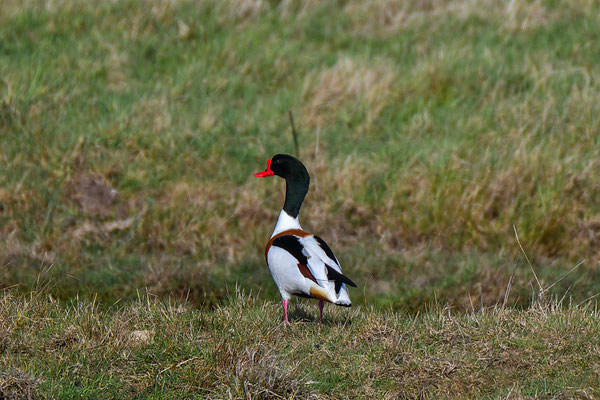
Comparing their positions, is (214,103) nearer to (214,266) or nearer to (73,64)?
(73,64)

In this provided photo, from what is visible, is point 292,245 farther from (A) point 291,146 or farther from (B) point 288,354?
(A) point 291,146

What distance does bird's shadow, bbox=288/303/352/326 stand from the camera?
5770 millimetres

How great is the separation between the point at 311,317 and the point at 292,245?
0.90 metres

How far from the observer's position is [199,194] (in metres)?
8.70

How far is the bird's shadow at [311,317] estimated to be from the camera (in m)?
5.77

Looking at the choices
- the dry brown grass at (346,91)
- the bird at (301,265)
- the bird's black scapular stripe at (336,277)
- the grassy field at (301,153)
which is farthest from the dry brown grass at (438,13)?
the bird's black scapular stripe at (336,277)

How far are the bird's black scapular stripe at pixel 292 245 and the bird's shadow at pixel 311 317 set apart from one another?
578mm

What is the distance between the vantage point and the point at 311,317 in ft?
20.1

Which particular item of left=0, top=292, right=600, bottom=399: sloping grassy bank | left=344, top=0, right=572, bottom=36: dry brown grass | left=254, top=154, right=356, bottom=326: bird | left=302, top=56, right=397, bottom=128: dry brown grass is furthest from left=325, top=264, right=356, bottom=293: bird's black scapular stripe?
left=344, top=0, right=572, bottom=36: dry brown grass

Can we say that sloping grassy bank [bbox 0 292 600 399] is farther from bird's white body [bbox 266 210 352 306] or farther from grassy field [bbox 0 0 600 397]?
bird's white body [bbox 266 210 352 306]

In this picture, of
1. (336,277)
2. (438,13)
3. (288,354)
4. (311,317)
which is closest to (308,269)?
(336,277)

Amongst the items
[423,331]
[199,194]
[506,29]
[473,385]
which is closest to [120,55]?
[199,194]

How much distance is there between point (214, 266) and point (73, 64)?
4.04 m

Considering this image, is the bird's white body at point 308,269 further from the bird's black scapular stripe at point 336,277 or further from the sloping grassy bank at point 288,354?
the sloping grassy bank at point 288,354
